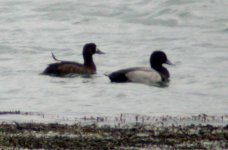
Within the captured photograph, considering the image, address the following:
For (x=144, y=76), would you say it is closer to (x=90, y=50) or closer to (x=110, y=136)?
(x=90, y=50)

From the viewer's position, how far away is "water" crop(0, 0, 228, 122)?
16.7m

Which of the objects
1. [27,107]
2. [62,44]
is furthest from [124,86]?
[62,44]

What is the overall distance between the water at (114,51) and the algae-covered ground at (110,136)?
7.43 feet

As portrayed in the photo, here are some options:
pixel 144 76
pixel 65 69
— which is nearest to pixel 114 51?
pixel 65 69

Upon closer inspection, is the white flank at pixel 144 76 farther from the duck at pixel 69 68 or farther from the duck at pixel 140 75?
the duck at pixel 69 68

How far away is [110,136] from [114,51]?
13.1 metres

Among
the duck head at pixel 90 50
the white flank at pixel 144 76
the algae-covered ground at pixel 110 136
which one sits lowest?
the white flank at pixel 144 76

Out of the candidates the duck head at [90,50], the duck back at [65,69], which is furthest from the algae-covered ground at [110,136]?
the duck head at [90,50]

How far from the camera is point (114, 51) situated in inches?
988

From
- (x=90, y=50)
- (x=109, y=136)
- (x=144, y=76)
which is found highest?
(x=109, y=136)

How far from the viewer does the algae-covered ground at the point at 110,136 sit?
37.6 feet

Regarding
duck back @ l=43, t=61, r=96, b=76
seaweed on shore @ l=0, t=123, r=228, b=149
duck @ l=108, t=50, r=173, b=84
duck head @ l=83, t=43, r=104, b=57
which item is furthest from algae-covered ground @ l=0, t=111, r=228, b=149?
duck head @ l=83, t=43, r=104, b=57

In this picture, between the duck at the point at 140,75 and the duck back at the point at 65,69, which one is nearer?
the duck at the point at 140,75

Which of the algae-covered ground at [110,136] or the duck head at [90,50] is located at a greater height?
the algae-covered ground at [110,136]
